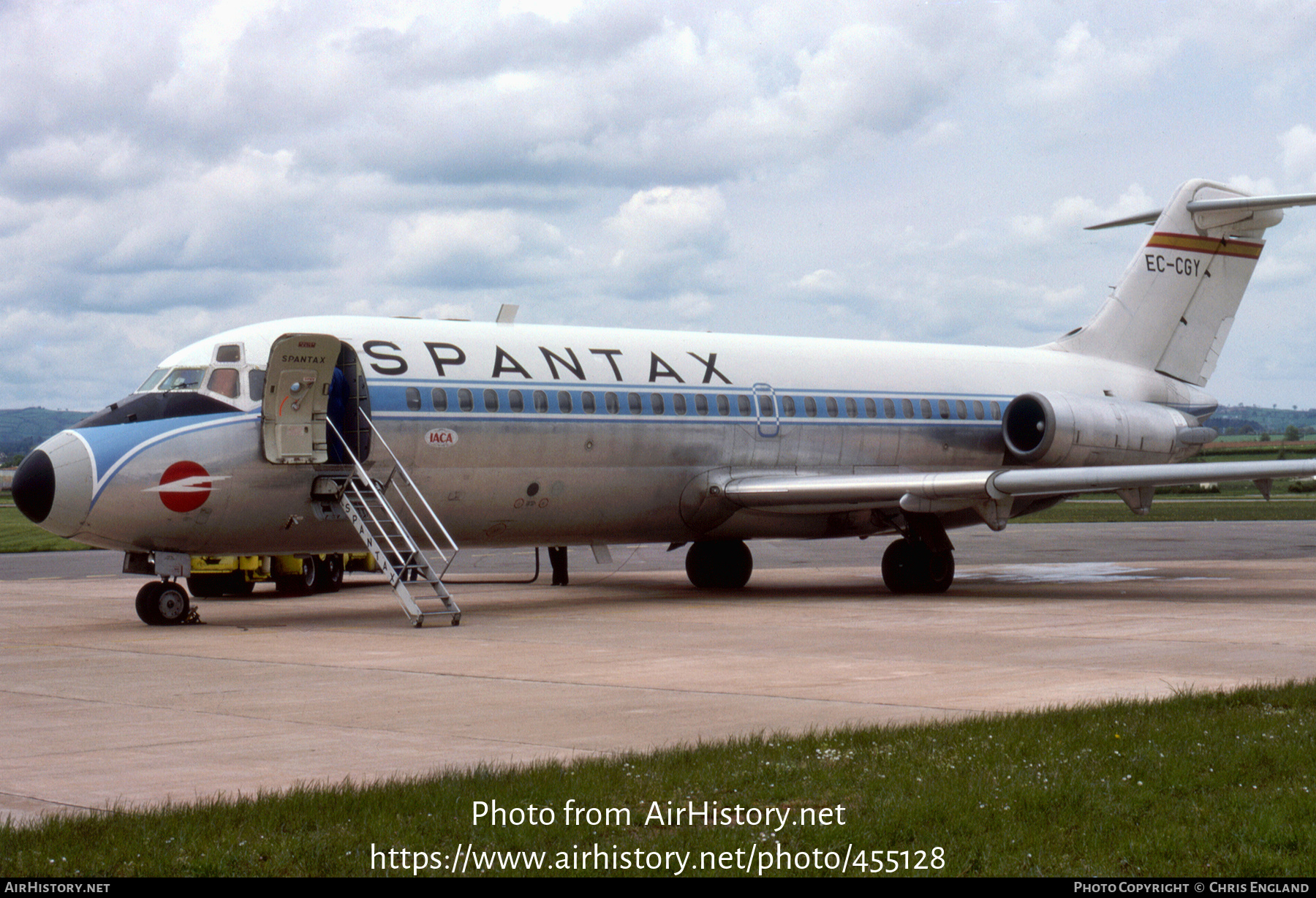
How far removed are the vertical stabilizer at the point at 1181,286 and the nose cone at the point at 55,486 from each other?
18.2m

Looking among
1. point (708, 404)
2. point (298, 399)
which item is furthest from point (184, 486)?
point (708, 404)

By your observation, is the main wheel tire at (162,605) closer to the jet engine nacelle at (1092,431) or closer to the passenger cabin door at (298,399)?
the passenger cabin door at (298,399)

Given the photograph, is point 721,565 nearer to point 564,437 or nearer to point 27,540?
point 564,437

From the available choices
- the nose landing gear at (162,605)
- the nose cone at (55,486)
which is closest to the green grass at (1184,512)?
the nose landing gear at (162,605)

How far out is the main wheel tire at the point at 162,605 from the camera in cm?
1756

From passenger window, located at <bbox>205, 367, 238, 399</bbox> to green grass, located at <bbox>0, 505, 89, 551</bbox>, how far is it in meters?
17.0

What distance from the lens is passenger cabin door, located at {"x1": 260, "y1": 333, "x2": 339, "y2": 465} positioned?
17406mm

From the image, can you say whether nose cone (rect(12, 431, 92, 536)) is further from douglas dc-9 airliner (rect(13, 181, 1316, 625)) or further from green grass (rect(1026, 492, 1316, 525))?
green grass (rect(1026, 492, 1316, 525))

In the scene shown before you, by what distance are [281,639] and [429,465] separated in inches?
135

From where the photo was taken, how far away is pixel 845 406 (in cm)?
2333

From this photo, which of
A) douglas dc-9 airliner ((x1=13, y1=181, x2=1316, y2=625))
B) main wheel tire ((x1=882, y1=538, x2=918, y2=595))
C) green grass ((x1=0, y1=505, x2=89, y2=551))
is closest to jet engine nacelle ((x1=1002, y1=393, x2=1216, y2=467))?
douglas dc-9 airliner ((x1=13, y1=181, x2=1316, y2=625))

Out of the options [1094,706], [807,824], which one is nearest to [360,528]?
[1094,706]

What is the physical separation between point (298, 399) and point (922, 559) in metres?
9.95
